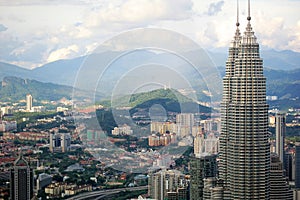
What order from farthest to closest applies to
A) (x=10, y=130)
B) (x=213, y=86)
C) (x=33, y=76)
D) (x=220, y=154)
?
Answer: (x=33, y=76)
(x=10, y=130)
(x=213, y=86)
(x=220, y=154)

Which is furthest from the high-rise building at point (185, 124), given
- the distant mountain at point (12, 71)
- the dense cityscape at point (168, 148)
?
the distant mountain at point (12, 71)

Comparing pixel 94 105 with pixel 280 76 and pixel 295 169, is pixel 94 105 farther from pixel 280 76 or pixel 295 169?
pixel 280 76

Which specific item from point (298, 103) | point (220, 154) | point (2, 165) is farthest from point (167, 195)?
point (298, 103)

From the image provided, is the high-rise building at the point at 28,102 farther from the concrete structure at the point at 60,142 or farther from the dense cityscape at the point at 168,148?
the concrete structure at the point at 60,142

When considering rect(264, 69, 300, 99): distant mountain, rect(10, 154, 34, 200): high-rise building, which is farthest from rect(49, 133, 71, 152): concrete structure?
rect(264, 69, 300, 99): distant mountain

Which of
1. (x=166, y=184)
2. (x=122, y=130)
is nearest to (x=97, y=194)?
(x=122, y=130)

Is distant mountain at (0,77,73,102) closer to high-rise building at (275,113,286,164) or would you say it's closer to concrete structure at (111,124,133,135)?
concrete structure at (111,124,133,135)
